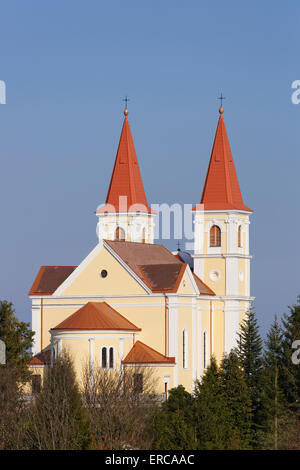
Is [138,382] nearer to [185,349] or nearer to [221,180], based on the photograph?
[185,349]

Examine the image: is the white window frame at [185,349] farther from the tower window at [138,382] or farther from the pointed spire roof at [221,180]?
the pointed spire roof at [221,180]

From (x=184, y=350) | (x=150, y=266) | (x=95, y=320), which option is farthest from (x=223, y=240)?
(x=95, y=320)

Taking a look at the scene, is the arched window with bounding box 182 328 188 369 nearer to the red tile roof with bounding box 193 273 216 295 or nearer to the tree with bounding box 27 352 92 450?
the red tile roof with bounding box 193 273 216 295

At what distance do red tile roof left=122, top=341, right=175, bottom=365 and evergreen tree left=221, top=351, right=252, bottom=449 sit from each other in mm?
4379

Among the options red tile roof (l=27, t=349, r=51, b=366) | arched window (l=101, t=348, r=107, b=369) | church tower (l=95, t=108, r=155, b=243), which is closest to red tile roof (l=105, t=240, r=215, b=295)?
arched window (l=101, t=348, r=107, b=369)

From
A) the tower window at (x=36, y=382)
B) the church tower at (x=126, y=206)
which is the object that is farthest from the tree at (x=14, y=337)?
the church tower at (x=126, y=206)

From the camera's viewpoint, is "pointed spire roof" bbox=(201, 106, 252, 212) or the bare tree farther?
"pointed spire roof" bbox=(201, 106, 252, 212)

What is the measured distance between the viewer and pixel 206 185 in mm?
89438

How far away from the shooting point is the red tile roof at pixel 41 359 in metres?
78.9

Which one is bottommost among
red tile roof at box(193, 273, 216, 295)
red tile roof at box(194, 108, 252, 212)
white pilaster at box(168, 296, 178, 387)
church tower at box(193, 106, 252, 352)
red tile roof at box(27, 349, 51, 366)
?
red tile roof at box(27, 349, 51, 366)

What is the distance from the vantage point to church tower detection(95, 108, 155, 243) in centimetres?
9181
